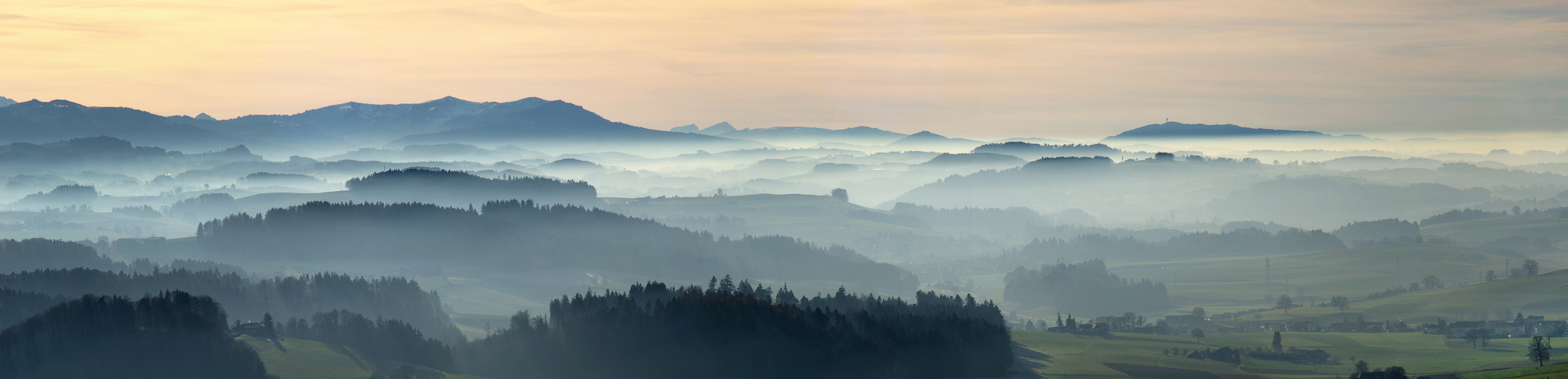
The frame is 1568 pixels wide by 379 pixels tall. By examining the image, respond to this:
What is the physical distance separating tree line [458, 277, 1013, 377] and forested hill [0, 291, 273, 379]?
35.4 m

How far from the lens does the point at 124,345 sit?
142375 mm

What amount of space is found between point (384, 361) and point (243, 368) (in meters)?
22.3

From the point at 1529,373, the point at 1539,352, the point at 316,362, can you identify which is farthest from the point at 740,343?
the point at 1539,352

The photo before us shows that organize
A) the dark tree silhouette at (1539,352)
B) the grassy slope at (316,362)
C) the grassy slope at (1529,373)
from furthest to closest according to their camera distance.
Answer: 1. the dark tree silhouette at (1539,352)
2. the grassy slope at (316,362)
3. the grassy slope at (1529,373)

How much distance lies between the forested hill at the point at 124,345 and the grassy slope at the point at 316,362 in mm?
3164

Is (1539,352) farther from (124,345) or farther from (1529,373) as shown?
(124,345)

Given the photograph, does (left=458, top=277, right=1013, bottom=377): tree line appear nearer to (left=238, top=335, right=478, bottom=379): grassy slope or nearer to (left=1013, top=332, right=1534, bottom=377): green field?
(left=1013, top=332, right=1534, bottom=377): green field

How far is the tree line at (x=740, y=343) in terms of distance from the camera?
156m

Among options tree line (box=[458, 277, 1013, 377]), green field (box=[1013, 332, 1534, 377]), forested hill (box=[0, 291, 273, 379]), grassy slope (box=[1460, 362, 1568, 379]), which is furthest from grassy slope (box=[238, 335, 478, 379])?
grassy slope (box=[1460, 362, 1568, 379])

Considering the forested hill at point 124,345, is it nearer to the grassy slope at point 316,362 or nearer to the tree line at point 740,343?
the grassy slope at point 316,362

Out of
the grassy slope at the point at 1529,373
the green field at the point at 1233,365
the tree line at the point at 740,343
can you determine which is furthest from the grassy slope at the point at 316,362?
the grassy slope at the point at 1529,373

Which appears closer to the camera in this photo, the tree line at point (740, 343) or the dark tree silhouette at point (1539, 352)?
the tree line at point (740, 343)

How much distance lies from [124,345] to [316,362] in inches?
886

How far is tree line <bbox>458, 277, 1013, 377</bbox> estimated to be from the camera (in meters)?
156
